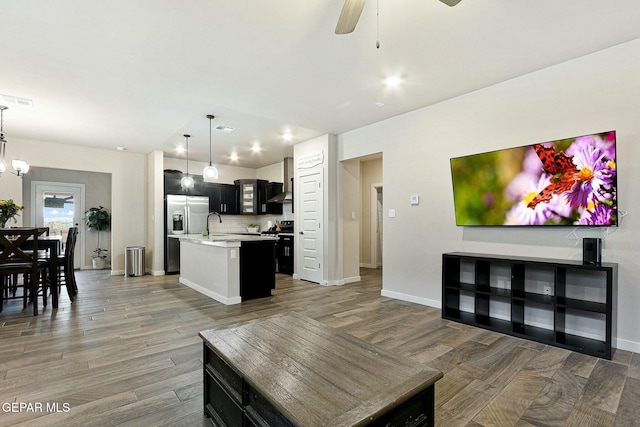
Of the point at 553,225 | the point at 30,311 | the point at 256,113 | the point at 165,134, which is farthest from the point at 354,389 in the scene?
the point at 165,134

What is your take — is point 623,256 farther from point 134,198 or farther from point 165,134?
point 134,198

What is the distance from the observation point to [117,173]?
7.11 meters

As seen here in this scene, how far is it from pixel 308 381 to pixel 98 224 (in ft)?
28.2

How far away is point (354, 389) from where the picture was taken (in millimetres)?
1278

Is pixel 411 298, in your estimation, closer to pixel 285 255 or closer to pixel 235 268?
pixel 235 268

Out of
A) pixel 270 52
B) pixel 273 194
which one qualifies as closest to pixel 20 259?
pixel 270 52

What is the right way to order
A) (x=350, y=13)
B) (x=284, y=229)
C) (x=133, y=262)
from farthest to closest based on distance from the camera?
(x=284, y=229), (x=133, y=262), (x=350, y=13)

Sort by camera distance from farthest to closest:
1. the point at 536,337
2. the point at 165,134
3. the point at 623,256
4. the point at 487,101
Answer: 1. the point at 165,134
2. the point at 487,101
3. the point at 536,337
4. the point at 623,256

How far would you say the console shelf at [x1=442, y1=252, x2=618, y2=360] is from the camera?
2.82 meters

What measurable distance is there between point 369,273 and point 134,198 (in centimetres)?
573

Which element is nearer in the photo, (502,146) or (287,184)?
(502,146)

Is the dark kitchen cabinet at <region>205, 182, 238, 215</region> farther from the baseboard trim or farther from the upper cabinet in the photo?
the baseboard trim

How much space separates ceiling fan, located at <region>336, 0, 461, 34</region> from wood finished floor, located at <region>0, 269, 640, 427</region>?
2511 mm

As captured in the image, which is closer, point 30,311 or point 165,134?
point 30,311
